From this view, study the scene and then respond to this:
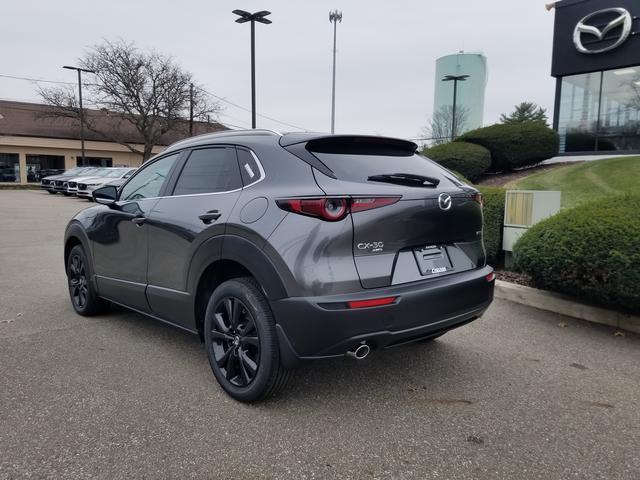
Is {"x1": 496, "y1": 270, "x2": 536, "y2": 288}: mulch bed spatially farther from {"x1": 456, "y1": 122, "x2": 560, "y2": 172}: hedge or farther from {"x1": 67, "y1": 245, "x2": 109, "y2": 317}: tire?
{"x1": 456, "y1": 122, "x2": 560, "y2": 172}: hedge

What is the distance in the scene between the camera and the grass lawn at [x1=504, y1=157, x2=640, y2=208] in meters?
11.6

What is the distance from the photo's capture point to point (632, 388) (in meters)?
3.49

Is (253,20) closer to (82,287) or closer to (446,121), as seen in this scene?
(82,287)

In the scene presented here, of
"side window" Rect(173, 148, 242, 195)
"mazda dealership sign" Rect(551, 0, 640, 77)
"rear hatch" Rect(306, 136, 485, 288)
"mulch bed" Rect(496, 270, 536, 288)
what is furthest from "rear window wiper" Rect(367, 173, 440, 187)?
"mazda dealership sign" Rect(551, 0, 640, 77)

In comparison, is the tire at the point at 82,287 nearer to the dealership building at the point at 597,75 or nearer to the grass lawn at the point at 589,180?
the grass lawn at the point at 589,180

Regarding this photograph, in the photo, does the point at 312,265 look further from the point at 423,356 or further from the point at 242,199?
the point at 423,356

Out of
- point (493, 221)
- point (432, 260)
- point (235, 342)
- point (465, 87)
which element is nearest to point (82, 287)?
point (235, 342)

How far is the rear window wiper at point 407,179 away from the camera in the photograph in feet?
9.92

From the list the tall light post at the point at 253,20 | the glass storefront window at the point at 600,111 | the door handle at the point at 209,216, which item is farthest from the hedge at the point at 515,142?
the door handle at the point at 209,216

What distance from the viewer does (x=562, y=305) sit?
521cm

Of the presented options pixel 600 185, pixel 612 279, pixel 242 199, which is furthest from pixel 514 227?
pixel 600 185

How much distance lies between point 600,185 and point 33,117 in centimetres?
4388

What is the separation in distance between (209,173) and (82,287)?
2.40 meters

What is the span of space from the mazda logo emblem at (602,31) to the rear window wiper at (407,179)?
1822 cm
